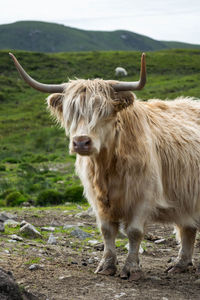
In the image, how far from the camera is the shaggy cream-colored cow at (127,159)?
5129mm

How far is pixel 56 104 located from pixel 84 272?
188 centimetres

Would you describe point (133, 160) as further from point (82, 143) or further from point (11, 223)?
point (11, 223)

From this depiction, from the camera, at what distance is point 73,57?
71375mm

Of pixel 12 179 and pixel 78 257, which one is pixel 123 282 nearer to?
pixel 78 257

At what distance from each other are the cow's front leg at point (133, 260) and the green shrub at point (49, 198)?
5294mm

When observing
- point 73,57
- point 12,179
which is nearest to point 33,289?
point 12,179

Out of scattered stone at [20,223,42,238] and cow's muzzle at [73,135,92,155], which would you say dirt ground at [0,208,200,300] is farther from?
cow's muzzle at [73,135,92,155]

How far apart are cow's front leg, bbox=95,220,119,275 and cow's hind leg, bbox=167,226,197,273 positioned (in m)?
0.80

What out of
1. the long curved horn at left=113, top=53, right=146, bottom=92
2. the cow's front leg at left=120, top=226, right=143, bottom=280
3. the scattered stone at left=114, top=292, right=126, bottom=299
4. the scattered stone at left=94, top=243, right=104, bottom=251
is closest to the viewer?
the scattered stone at left=114, top=292, right=126, bottom=299

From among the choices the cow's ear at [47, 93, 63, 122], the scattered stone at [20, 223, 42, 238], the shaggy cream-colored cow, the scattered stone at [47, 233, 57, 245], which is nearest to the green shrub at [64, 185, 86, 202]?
the scattered stone at [20, 223, 42, 238]

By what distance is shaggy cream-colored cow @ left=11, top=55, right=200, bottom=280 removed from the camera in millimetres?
5129

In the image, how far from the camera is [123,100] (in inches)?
207

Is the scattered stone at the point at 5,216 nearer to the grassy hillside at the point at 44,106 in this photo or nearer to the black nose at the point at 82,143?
the grassy hillside at the point at 44,106

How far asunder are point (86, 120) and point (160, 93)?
124 ft
